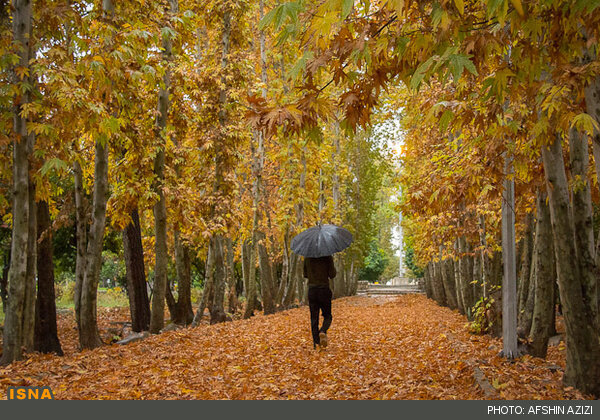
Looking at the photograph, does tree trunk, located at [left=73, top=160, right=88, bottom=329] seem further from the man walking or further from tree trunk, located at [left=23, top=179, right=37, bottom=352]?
the man walking

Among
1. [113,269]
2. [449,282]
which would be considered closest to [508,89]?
[449,282]

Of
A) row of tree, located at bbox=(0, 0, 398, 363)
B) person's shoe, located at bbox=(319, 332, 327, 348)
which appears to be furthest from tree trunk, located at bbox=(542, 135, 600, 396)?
person's shoe, located at bbox=(319, 332, 327, 348)

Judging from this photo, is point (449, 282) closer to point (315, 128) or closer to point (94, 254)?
point (94, 254)

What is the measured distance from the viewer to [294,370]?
23.5ft

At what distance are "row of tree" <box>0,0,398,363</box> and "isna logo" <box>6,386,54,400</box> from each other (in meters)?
2.33

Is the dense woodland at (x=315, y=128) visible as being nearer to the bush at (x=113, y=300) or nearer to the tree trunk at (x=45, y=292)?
the tree trunk at (x=45, y=292)

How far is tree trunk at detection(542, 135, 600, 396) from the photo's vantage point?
17.6 feet

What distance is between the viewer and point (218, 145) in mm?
15016

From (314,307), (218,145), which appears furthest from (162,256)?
(314,307)

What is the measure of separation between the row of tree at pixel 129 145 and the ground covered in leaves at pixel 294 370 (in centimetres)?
181

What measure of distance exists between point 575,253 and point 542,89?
2095 millimetres

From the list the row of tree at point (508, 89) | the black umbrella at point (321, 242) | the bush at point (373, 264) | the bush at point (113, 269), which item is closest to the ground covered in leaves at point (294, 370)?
the row of tree at point (508, 89)

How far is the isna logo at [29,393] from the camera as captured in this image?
212 inches

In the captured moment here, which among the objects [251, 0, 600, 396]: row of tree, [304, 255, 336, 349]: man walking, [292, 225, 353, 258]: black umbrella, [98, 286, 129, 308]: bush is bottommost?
[98, 286, 129, 308]: bush
